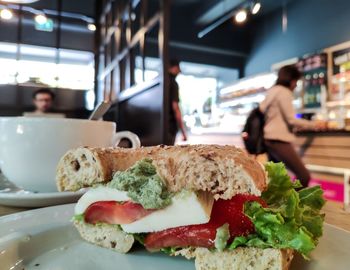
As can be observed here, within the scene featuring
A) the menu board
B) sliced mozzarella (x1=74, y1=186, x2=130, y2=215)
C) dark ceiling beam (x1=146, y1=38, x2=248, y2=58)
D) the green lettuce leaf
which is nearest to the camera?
the green lettuce leaf

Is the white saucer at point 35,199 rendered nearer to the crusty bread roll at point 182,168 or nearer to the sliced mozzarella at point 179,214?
the crusty bread roll at point 182,168

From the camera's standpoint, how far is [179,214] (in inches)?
27.2

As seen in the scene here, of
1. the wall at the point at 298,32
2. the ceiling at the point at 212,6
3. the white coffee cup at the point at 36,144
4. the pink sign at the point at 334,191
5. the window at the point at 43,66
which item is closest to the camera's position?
the white coffee cup at the point at 36,144

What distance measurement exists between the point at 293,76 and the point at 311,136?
7.04 ft

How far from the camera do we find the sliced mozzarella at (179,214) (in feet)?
2.17

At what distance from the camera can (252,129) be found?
3439 mm

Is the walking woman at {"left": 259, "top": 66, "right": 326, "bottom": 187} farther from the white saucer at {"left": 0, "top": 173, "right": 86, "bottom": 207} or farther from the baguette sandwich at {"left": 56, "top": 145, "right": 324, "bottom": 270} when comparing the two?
the white saucer at {"left": 0, "top": 173, "right": 86, "bottom": 207}

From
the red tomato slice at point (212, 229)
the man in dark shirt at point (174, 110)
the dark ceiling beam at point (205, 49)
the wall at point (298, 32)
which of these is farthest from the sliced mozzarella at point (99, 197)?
the dark ceiling beam at point (205, 49)

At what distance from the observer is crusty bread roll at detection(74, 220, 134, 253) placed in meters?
0.73

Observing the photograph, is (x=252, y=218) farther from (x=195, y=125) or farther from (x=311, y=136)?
(x=195, y=125)

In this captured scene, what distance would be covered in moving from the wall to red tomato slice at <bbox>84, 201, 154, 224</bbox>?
21.8 ft

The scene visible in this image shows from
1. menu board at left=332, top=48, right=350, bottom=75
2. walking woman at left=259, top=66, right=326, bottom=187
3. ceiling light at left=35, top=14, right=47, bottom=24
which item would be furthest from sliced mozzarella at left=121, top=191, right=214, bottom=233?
ceiling light at left=35, top=14, right=47, bottom=24

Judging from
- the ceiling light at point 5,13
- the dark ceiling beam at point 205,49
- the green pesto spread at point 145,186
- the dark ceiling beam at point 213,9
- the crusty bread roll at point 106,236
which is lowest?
the crusty bread roll at point 106,236

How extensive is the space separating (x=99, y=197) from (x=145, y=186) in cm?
16
